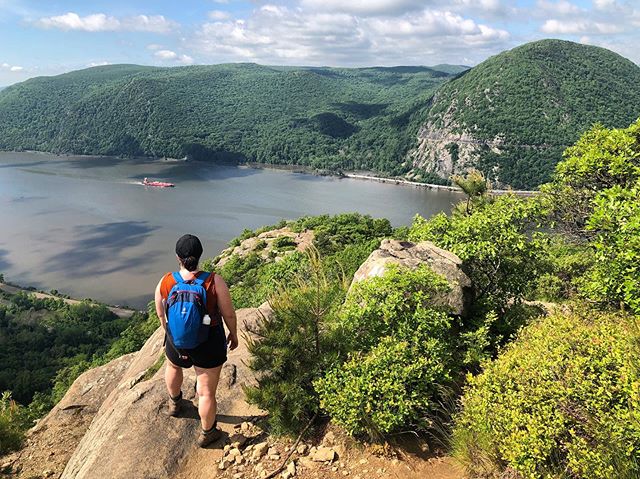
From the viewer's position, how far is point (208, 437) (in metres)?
3.91

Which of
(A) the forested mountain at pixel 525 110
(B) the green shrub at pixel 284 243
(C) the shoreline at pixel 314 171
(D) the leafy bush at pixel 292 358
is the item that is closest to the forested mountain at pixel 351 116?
(A) the forested mountain at pixel 525 110

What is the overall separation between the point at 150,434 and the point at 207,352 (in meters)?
1.10

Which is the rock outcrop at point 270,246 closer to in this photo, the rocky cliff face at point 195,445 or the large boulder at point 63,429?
the large boulder at point 63,429

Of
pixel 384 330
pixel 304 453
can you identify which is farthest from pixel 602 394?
pixel 304 453

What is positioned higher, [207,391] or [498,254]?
[498,254]

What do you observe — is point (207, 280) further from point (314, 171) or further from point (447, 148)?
point (314, 171)

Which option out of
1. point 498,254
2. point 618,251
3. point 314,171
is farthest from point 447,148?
point 618,251

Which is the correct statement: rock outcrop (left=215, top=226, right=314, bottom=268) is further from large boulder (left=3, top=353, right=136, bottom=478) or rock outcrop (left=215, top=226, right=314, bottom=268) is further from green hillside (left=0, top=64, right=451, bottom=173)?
green hillside (left=0, top=64, right=451, bottom=173)

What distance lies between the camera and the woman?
3.52m

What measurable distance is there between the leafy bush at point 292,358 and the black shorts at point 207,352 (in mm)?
356

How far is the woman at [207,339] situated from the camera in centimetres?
352

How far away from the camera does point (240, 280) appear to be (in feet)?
61.9

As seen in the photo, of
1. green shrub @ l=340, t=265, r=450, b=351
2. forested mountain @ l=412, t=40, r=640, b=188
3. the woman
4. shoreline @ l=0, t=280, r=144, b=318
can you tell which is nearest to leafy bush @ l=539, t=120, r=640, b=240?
green shrub @ l=340, t=265, r=450, b=351

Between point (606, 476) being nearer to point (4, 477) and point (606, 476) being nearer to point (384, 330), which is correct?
point (384, 330)
